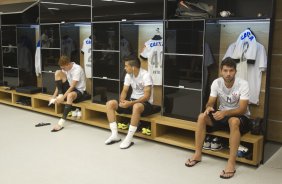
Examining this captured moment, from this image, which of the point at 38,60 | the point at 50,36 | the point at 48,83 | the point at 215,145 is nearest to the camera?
the point at 215,145

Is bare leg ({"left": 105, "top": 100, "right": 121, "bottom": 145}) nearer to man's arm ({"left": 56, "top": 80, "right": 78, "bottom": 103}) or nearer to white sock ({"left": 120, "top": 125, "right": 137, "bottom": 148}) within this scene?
white sock ({"left": 120, "top": 125, "right": 137, "bottom": 148})

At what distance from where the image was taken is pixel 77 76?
487 cm

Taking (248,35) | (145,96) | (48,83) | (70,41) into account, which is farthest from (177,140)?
(48,83)

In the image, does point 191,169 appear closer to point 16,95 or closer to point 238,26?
point 238,26

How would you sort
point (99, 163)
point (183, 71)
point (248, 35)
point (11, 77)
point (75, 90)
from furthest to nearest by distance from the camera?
point (11, 77)
point (75, 90)
point (183, 71)
point (248, 35)
point (99, 163)

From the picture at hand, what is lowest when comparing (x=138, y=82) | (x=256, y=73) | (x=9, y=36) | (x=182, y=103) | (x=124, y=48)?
(x=182, y=103)

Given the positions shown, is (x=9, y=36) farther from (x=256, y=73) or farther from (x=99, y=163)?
(x=256, y=73)

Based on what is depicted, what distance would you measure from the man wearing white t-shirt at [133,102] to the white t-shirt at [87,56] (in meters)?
1.32

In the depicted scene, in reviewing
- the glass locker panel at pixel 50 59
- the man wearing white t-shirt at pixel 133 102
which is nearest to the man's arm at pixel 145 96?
the man wearing white t-shirt at pixel 133 102

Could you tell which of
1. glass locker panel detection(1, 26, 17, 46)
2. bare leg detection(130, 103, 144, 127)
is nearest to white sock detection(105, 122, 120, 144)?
bare leg detection(130, 103, 144, 127)

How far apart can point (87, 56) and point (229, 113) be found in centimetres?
290

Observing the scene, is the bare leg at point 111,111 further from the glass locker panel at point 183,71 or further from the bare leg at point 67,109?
the bare leg at point 67,109

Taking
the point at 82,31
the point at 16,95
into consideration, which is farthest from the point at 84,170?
the point at 16,95

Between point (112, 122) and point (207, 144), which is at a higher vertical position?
point (112, 122)
